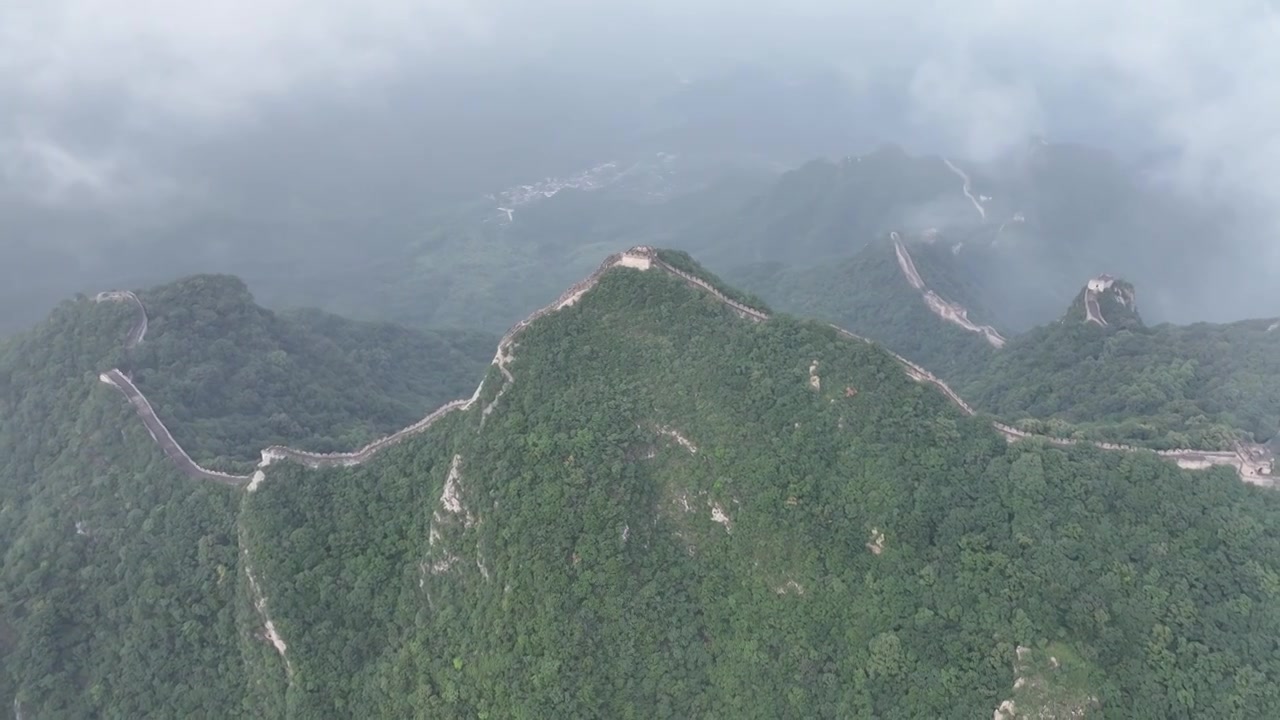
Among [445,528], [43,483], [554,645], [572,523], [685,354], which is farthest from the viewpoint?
[43,483]

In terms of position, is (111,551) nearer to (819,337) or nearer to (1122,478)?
(819,337)

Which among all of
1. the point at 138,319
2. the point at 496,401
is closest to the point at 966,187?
the point at 496,401

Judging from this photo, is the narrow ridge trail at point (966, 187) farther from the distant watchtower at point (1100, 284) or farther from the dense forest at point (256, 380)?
the dense forest at point (256, 380)

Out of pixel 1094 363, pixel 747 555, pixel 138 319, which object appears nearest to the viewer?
pixel 747 555

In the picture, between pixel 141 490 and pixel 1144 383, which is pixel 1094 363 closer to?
pixel 1144 383

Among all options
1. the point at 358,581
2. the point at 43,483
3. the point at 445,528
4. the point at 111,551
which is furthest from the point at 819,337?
the point at 43,483

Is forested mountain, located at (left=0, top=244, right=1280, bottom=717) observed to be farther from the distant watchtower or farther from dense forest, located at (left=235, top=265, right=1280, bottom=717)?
the distant watchtower
